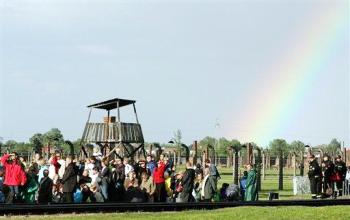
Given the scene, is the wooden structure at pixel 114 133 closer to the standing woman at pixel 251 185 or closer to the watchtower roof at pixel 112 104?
the watchtower roof at pixel 112 104

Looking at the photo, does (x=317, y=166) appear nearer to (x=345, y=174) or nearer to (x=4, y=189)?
(x=345, y=174)

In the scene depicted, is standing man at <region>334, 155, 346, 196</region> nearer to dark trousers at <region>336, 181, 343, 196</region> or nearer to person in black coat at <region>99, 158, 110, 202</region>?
dark trousers at <region>336, 181, 343, 196</region>

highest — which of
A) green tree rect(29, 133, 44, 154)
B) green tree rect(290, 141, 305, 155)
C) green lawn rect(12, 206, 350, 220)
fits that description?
green tree rect(290, 141, 305, 155)

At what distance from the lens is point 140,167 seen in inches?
943

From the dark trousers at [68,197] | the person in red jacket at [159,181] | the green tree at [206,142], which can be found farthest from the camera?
the green tree at [206,142]

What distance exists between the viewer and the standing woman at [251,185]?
77.2 ft

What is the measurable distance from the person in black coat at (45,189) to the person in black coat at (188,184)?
457 cm

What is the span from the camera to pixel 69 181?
20828 millimetres

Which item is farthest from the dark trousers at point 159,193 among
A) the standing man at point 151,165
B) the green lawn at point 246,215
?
the green lawn at point 246,215

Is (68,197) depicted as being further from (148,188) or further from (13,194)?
(148,188)

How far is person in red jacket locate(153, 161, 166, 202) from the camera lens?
2206 cm

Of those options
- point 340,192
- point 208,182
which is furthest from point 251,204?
point 340,192

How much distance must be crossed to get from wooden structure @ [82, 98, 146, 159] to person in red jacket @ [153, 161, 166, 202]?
333 inches

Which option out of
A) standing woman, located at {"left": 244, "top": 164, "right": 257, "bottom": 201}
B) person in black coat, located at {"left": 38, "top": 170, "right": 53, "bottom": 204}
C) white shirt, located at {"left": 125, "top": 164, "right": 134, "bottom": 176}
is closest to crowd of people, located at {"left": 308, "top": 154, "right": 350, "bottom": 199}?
standing woman, located at {"left": 244, "top": 164, "right": 257, "bottom": 201}
